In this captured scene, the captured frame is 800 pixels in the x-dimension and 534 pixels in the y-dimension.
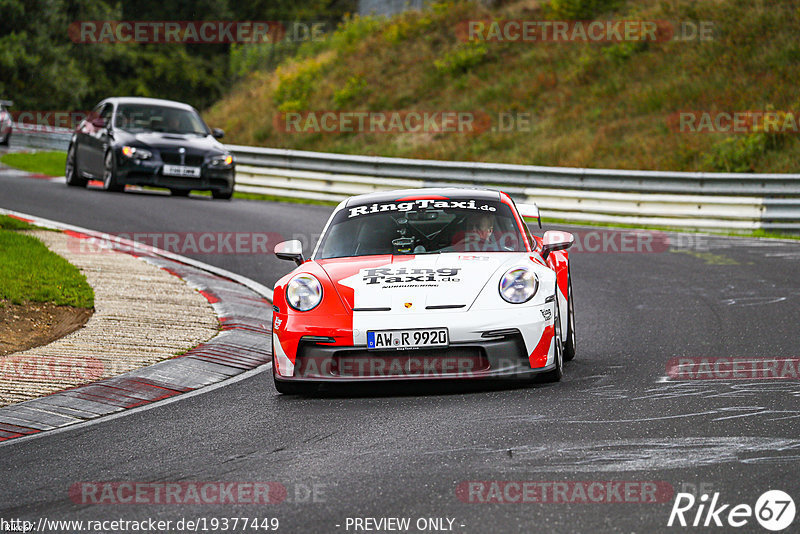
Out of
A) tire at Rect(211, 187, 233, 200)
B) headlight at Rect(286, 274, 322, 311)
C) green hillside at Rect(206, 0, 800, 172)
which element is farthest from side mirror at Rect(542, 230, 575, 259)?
green hillside at Rect(206, 0, 800, 172)

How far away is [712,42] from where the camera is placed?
27.0 meters

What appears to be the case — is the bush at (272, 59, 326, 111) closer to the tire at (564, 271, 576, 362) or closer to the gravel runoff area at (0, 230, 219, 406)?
the gravel runoff area at (0, 230, 219, 406)

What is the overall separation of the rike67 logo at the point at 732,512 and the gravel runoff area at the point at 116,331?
4.31m

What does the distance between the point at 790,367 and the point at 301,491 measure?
3973 millimetres

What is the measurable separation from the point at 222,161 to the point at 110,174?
189 centimetres

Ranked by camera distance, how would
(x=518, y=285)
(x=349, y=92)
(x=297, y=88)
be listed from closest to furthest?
(x=518, y=285)
(x=349, y=92)
(x=297, y=88)

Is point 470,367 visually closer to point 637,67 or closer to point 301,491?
point 301,491

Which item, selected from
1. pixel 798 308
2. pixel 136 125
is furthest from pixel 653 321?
pixel 136 125

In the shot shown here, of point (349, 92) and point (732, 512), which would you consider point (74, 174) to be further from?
point (732, 512)

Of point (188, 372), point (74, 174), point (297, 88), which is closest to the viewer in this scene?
point (188, 372)

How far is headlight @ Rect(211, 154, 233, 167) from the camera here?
1961 centimetres

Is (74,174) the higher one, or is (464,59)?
(464,59)

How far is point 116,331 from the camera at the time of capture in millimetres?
9117

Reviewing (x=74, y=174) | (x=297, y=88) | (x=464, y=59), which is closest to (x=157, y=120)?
(x=74, y=174)
